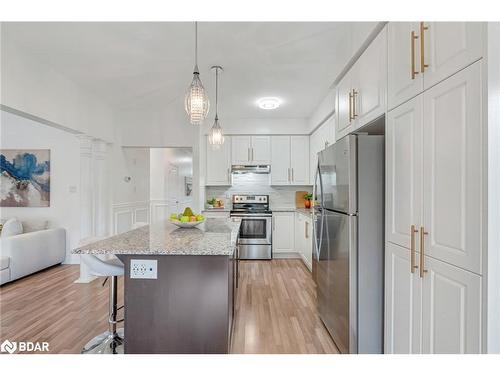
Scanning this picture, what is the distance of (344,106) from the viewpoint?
2395 mm

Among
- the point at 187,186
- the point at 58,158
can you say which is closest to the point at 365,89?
the point at 58,158

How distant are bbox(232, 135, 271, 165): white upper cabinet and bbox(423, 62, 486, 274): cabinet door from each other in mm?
3797

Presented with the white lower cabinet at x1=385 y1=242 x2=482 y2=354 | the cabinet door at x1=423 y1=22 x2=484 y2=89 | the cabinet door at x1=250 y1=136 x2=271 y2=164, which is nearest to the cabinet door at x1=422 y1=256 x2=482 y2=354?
the white lower cabinet at x1=385 y1=242 x2=482 y2=354

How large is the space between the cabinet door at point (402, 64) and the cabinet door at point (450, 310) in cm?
84

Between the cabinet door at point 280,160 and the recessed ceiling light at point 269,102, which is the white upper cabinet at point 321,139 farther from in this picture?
the recessed ceiling light at point 269,102

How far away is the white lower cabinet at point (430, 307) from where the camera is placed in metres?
1.05

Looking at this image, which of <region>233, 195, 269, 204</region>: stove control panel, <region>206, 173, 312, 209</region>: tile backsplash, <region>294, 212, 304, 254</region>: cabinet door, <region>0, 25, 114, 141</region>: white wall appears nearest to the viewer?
<region>0, 25, 114, 141</region>: white wall

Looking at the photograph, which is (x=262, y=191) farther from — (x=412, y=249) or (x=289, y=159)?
(x=412, y=249)

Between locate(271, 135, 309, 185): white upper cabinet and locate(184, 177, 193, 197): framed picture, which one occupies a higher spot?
locate(271, 135, 309, 185): white upper cabinet

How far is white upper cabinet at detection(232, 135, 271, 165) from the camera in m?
5.05

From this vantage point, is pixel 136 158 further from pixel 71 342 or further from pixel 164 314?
pixel 164 314

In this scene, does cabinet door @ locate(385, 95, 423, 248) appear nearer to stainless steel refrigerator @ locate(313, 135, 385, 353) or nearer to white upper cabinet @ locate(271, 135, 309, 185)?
stainless steel refrigerator @ locate(313, 135, 385, 353)

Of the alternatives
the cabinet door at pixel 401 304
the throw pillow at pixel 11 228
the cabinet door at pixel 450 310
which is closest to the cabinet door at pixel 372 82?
the cabinet door at pixel 401 304

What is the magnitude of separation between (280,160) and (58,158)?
144 inches
